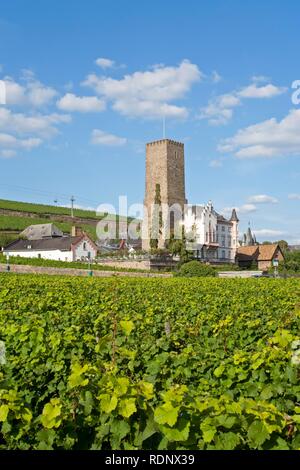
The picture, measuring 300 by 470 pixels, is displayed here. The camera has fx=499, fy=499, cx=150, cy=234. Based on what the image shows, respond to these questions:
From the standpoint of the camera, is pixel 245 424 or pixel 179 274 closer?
pixel 245 424

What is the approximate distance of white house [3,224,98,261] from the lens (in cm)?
7656

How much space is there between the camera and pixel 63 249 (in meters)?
77.2

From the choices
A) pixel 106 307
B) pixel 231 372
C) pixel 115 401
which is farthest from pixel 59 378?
pixel 106 307

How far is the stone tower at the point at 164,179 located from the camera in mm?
85625

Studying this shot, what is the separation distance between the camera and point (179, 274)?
5709 centimetres

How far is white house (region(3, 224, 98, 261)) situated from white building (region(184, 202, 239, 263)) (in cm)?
1615

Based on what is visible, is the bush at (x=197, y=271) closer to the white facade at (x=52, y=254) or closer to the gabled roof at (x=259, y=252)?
the white facade at (x=52, y=254)

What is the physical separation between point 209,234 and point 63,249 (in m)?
25.7

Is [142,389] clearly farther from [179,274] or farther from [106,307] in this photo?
[179,274]

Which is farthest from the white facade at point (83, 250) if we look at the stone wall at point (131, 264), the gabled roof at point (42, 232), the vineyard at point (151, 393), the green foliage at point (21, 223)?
the vineyard at point (151, 393)

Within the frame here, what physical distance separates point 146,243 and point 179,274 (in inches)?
1148

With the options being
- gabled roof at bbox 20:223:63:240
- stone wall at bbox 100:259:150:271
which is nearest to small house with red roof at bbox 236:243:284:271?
stone wall at bbox 100:259:150:271
